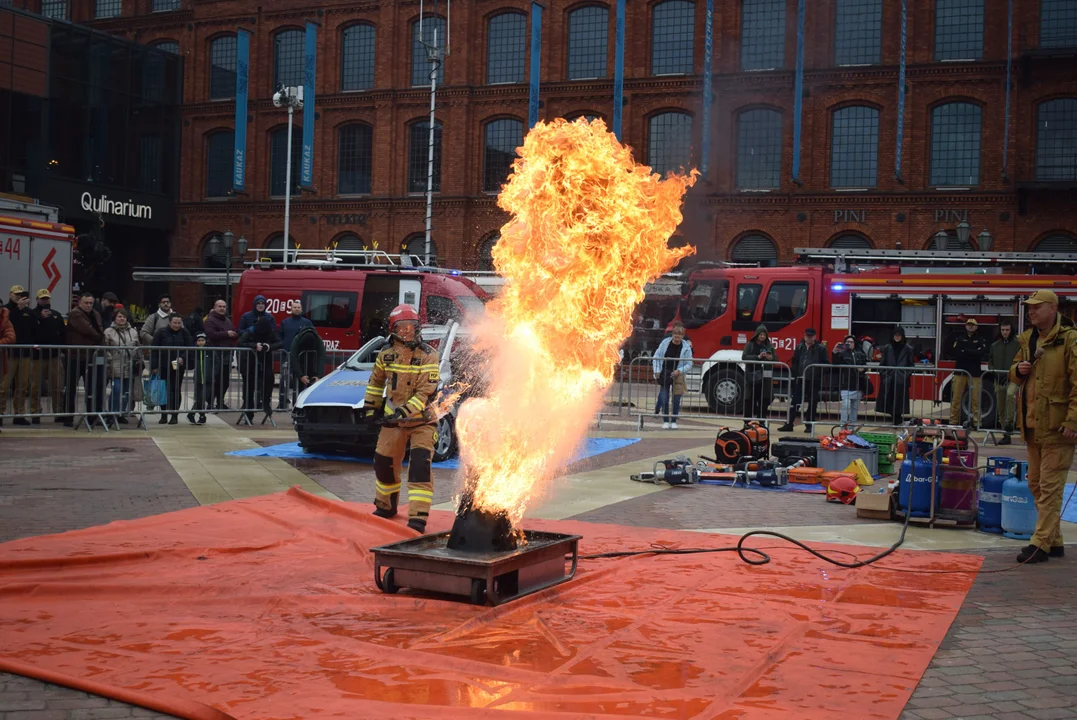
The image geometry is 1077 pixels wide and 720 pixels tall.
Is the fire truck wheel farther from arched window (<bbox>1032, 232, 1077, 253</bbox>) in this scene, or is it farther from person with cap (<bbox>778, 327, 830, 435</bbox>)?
arched window (<bbox>1032, 232, 1077, 253</bbox>)

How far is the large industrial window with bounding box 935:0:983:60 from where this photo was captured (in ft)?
119

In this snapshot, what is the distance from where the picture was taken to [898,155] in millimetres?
36344

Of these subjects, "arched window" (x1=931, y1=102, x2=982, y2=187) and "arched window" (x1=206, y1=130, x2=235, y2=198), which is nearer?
"arched window" (x1=931, y1=102, x2=982, y2=187)

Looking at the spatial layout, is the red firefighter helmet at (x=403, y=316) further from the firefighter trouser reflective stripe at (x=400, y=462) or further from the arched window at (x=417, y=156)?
the arched window at (x=417, y=156)

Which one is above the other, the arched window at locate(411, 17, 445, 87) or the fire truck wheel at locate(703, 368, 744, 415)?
the arched window at locate(411, 17, 445, 87)

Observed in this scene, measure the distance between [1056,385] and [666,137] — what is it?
110ft

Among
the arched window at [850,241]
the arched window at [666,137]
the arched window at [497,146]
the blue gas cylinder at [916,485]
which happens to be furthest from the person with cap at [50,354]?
the arched window at [850,241]

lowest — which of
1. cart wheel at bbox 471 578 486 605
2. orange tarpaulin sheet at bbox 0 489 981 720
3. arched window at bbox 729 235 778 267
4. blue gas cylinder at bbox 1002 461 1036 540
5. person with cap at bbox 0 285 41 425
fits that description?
orange tarpaulin sheet at bbox 0 489 981 720

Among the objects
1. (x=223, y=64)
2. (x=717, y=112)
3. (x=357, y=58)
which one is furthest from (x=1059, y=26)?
(x=223, y=64)

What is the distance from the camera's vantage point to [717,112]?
37.8m

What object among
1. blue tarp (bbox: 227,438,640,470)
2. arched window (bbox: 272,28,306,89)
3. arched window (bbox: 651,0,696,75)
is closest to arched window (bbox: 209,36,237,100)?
arched window (bbox: 272,28,306,89)

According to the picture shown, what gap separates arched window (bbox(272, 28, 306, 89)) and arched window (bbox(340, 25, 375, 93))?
1.92 m

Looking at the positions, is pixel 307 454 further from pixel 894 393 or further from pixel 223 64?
pixel 223 64

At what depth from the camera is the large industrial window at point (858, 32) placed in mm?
36875
